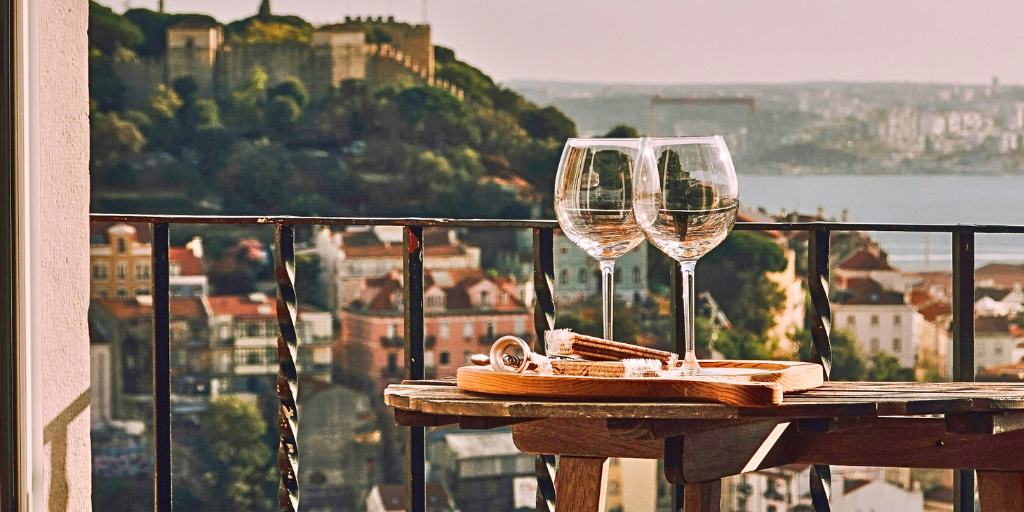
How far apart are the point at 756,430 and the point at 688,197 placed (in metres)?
0.29

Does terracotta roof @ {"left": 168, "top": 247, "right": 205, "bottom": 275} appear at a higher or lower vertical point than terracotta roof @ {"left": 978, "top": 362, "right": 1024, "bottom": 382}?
higher

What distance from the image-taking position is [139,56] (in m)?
34.1

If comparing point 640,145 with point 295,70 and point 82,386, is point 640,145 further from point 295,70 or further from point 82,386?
point 295,70

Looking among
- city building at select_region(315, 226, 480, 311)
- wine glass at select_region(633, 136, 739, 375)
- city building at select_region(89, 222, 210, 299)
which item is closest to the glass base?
wine glass at select_region(633, 136, 739, 375)

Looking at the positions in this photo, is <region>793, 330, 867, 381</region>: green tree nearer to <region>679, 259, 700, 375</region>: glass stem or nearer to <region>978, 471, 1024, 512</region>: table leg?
<region>978, 471, 1024, 512</region>: table leg

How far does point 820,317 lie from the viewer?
161 centimetres

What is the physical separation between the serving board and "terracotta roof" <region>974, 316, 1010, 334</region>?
3272cm

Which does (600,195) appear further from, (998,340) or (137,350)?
(998,340)

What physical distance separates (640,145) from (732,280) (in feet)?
110

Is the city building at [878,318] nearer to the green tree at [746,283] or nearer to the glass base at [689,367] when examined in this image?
the green tree at [746,283]

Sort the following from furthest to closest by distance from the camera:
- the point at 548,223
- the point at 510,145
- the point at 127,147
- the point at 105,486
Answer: the point at 510,145 → the point at 127,147 → the point at 105,486 → the point at 548,223

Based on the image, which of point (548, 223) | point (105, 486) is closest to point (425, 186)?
point (105, 486)

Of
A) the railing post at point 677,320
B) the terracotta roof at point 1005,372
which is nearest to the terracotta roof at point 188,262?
the terracotta roof at point 1005,372

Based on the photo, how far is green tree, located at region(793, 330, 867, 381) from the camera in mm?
33031
